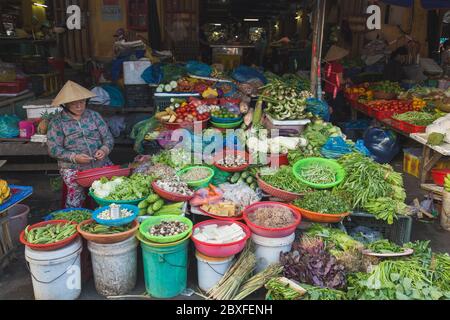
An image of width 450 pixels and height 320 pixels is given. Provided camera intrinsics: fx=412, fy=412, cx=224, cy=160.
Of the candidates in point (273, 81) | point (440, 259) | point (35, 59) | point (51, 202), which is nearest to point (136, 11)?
point (35, 59)

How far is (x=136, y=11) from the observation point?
10203 millimetres

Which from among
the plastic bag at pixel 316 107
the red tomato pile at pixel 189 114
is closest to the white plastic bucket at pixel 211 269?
the red tomato pile at pixel 189 114

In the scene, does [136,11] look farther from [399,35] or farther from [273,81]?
[399,35]

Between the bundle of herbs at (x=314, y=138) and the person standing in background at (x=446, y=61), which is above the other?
the person standing in background at (x=446, y=61)

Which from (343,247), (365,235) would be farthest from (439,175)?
(343,247)

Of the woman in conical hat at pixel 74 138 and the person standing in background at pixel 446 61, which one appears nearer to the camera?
the woman in conical hat at pixel 74 138

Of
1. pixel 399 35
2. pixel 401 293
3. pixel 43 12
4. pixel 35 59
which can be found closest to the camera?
pixel 401 293

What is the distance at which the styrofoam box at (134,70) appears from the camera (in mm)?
7766

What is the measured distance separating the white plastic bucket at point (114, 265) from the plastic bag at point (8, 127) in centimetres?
382

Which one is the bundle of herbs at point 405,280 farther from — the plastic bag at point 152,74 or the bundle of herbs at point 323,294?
the plastic bag at point 152,74

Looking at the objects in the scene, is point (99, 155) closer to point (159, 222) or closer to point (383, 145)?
point (159, 222)

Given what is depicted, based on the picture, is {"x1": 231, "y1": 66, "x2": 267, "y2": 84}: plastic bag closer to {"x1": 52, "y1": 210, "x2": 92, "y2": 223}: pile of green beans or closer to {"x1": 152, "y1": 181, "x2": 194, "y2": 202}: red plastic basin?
{"x1": 152, "y1": 181, "x2": 194, "y2": 202}: red plastic basin

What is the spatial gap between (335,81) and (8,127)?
565 centimetres

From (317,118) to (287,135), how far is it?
1.96 ft
